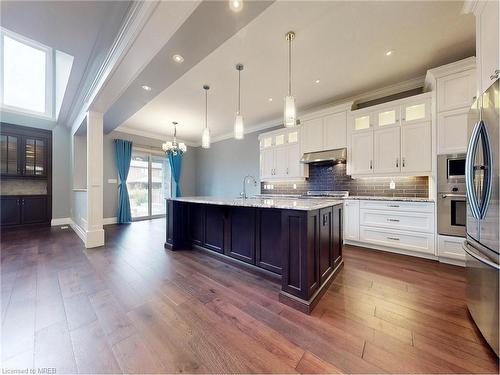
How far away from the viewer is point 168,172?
7066mm

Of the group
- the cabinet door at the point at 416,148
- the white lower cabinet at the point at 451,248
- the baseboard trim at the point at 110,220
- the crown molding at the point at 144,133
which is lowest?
the baseboard trim at the point at 110,220

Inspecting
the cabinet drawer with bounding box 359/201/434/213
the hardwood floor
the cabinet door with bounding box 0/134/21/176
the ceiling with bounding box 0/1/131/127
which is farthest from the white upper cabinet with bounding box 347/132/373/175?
the cabinet door with bounding box 0/134/21/176

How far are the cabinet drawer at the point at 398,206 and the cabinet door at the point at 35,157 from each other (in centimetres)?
773

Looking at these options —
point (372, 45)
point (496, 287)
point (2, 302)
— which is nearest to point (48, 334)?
point (2, 302)

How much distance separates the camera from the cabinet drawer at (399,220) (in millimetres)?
2789

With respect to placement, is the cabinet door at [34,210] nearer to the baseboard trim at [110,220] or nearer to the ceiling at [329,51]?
the baseboard trim at [110,220]

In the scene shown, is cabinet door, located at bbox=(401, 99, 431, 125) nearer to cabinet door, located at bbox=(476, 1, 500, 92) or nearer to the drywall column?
cabinet door, located at bbox=(476, 1, 500, 92)

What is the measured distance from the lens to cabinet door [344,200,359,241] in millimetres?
3450

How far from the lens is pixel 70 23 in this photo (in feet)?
6.86

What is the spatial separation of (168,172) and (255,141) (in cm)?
354

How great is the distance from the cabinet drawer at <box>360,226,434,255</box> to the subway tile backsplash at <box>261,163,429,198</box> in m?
0.79

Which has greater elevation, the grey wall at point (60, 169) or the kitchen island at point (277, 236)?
the grey wall at point (60, 169)

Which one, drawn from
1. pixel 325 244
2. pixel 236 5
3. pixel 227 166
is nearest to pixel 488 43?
pixel 236 5

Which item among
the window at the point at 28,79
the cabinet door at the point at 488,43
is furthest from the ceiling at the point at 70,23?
the cabinet door at the point at 488,43
